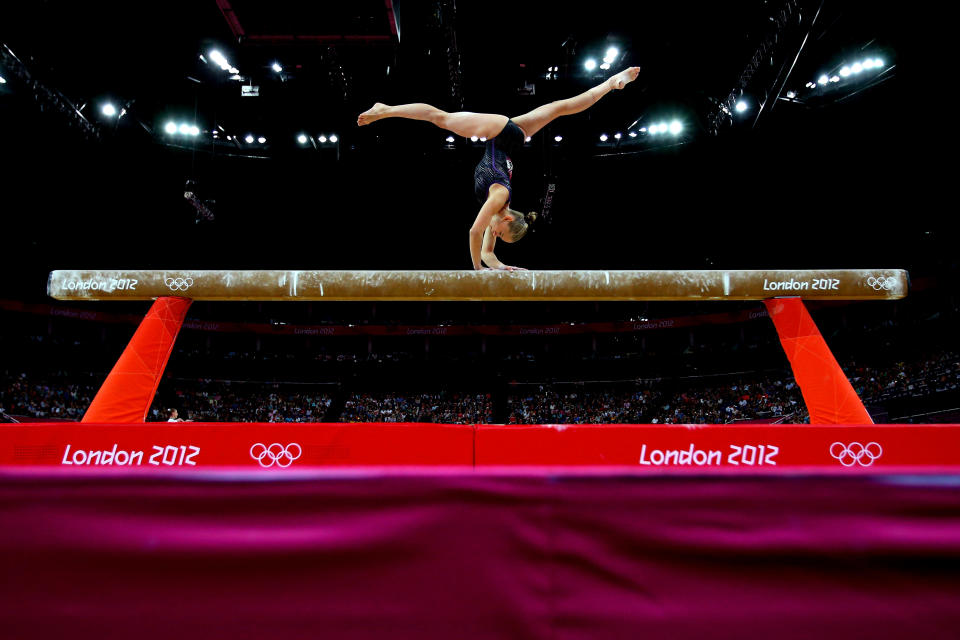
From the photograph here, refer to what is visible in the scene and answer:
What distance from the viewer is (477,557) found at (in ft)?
2.90

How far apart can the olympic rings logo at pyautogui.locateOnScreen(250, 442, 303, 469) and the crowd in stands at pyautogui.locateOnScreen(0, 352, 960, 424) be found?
15.5m

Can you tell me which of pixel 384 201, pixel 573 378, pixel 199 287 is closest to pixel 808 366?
pixel 199 287

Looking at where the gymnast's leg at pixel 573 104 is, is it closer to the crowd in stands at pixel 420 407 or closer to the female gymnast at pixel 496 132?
the female gymnast at pixel 496 132

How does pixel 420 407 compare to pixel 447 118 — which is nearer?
pixel 447 118

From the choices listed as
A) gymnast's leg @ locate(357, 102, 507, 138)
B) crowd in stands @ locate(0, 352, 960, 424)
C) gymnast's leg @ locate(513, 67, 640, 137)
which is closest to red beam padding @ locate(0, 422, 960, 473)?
gymnast's leg @ locate(357, 102, 507, 138)

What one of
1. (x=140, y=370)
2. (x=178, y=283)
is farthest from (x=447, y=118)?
(x=140, y=370)

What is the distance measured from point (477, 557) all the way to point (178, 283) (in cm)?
518

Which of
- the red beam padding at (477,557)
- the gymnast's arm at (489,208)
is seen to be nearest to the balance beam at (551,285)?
the gymnast's arm at (489,208)

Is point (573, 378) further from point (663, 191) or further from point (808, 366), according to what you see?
point (808, 366)

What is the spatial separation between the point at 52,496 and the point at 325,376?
21995 millimetres

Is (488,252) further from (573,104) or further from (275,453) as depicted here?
(275,453)

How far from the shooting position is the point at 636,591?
89 cm

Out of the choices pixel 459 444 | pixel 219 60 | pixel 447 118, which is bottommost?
pixel 459 444

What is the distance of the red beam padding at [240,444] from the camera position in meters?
3.78
